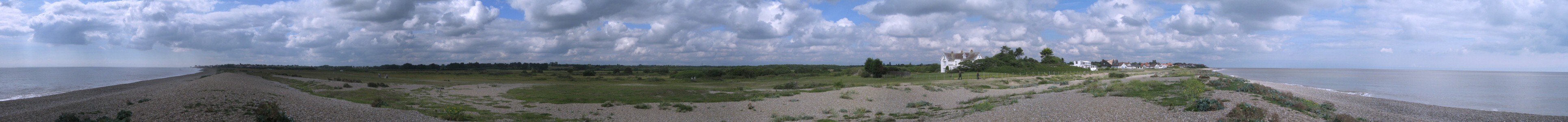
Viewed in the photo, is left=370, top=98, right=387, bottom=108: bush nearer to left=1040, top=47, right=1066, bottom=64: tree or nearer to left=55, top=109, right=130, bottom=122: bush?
left=55, top=109, right=130, bottom=122: bush

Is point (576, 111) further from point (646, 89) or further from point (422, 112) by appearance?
point (646, 89)

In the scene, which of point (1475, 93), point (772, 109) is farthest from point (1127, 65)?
point (772, 109)

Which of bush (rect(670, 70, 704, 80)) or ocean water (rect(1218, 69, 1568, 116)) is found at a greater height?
bush (rect(670, 70, 704, 80))

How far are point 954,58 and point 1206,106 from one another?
84.9m

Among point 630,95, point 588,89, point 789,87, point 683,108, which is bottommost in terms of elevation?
point 683,108

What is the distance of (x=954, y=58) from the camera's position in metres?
96.9

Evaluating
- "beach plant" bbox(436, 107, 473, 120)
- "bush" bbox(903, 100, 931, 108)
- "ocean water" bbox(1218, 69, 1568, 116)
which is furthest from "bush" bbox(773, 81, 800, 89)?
"ocean water" bbox(1218, 69, 1568, 116)

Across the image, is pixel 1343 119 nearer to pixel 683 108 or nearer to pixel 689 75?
pixel 683 108

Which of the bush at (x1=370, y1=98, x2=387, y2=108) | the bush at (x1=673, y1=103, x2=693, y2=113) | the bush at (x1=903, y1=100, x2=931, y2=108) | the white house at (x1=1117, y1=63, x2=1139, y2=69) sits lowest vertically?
Result: the bush at (x1=673, y1=103, x2=693, y2=113)

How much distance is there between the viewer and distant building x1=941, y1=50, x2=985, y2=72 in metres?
93.8

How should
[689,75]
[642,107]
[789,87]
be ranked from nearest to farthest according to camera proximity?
[642,107], [789,87], [689,75]

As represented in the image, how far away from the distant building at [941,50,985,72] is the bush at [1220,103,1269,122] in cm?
8015

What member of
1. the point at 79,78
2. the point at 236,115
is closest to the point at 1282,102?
the point at 236,115

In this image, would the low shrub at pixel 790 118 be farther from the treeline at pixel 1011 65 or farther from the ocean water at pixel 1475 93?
the treeline at pixel 1011 65
